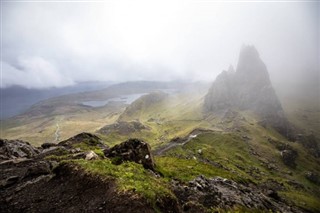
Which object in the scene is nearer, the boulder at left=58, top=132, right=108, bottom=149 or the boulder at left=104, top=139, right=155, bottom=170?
the boulder at left=104, top=139, right=155, bottom=170

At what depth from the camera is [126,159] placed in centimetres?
5169

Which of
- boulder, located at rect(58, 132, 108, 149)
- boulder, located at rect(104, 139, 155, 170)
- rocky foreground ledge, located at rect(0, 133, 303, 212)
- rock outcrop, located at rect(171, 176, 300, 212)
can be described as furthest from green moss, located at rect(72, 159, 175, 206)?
boulder, located at rect(58, 132, 108, 149)

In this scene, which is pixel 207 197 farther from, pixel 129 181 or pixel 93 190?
pixel 93 190

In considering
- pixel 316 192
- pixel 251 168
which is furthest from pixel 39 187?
pixel 316 192

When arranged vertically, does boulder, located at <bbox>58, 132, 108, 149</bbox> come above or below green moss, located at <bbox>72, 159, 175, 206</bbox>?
below

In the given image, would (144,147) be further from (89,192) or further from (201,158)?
(201,158)

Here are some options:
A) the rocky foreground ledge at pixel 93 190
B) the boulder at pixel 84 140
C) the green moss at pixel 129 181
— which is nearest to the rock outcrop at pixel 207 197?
the rocky foreground ledge at pixel 93 190

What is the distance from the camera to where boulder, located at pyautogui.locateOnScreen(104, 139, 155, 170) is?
52.8 metres

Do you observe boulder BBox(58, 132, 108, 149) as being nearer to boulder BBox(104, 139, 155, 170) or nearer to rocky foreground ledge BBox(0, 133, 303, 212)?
boulder BBox(104, 139, 155, 170)

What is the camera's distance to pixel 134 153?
54.2 m

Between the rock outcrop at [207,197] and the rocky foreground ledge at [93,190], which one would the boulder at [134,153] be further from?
the rock outcrop at [207,197]

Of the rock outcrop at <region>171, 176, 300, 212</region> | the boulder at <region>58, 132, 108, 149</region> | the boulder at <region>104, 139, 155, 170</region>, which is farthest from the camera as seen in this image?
the boulder at <region>58, 132, 108, 149</region>

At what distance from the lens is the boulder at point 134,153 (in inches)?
2077

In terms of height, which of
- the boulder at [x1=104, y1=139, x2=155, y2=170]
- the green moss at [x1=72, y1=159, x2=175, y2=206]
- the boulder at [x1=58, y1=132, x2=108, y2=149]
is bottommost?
the boulder at [x1=58, y1=132, x2=108, y2=149]
